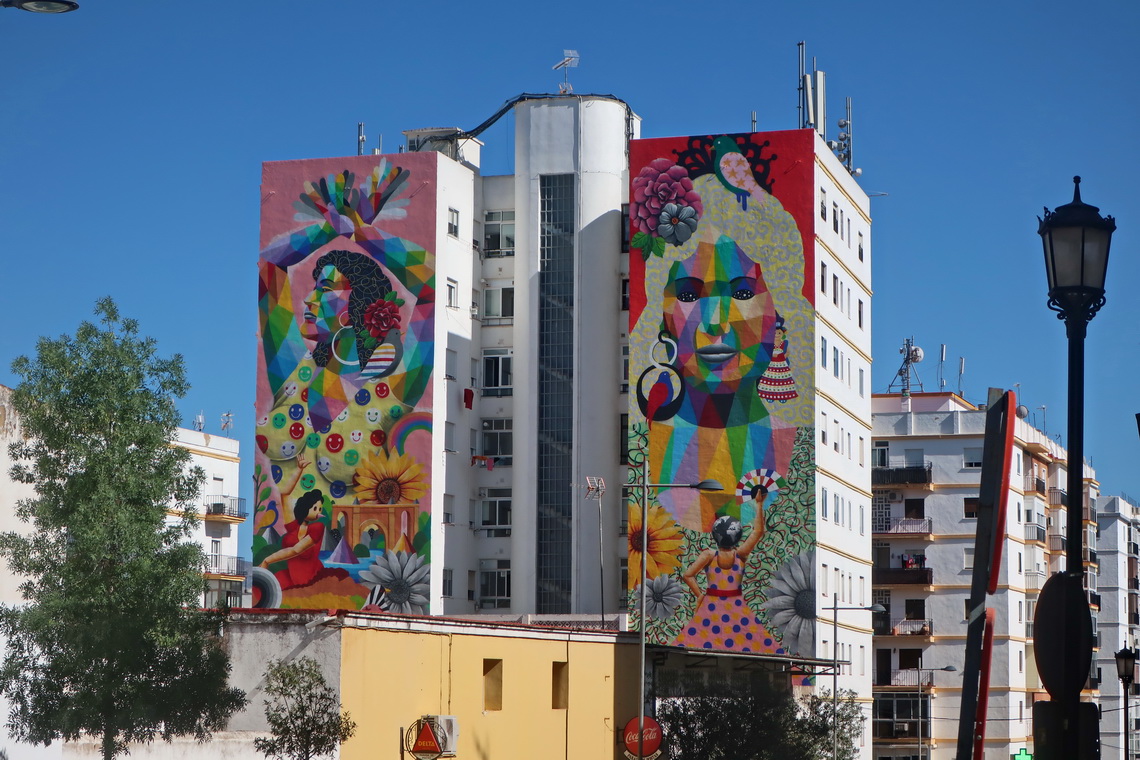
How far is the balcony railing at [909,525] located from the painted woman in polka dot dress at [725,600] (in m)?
29.2

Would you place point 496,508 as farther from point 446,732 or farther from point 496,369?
point 446,732

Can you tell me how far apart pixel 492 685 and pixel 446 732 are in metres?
3.74

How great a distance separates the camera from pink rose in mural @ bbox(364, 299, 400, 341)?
69000 mm

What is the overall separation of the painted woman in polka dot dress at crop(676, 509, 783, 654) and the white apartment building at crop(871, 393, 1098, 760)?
2525 cm

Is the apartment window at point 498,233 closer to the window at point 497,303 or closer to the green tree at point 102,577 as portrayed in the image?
the window at point 497,303

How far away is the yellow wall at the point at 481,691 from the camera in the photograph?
37062mm

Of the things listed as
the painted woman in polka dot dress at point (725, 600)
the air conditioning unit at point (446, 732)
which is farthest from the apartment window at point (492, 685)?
the painted woman in polka dot dress at point (725, 600)

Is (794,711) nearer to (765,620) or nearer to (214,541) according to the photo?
(765,620)

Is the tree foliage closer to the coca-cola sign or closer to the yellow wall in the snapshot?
the yellow wall

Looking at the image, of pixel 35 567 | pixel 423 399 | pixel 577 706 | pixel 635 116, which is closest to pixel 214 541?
pixel 423 399

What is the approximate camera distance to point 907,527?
302 ft

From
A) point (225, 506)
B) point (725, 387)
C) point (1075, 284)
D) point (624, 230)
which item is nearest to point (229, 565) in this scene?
point (225, 506)

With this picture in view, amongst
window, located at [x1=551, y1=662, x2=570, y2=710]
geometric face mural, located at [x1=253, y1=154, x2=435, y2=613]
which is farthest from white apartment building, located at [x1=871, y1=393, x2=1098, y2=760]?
window, located at [x1=551, y1=662, x2=570, y2=710]

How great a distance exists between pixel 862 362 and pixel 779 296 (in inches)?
407
